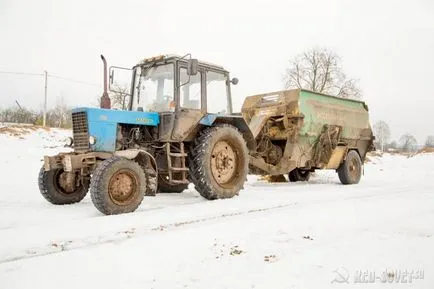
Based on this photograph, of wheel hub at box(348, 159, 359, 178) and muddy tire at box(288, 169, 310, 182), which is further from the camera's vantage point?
muddy tire at box(288, 169, 310, 182)

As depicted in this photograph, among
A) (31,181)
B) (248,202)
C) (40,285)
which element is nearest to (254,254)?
(40,285)

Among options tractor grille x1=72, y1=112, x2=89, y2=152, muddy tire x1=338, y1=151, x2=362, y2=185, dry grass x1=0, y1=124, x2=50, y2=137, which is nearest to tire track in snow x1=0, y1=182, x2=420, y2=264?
tractor grille x1=72, y1=112, x2=89, y2=152

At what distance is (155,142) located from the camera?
25.4ft

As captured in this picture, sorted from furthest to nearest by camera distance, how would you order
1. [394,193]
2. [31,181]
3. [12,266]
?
1. [31,181]
2. [394,193]
3. [12,266]

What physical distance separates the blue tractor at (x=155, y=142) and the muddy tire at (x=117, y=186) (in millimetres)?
14

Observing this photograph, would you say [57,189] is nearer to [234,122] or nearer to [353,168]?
[234,122]

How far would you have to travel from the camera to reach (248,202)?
285 inches

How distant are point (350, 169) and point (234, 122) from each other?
4.82 metres

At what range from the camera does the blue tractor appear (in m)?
6.32

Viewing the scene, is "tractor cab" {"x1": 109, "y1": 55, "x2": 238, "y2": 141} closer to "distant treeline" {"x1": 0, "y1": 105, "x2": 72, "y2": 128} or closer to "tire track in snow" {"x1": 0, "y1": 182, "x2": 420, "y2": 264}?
"tire track in snow" {"x1": 0, "y1": 182, "x2": 420, "y2": 264}

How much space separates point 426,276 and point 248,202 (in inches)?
161

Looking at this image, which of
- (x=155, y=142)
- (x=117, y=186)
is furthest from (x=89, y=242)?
(x=155, y=142)

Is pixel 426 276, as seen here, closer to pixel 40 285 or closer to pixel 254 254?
pixel 254 254

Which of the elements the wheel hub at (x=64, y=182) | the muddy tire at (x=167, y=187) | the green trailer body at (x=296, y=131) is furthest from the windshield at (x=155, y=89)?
the green trailer body at (x=296, y=131)
